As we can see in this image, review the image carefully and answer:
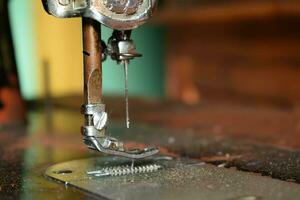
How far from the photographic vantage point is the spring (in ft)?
2.77

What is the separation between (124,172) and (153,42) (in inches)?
95.6

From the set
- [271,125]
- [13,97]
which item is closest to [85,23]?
[13,97]

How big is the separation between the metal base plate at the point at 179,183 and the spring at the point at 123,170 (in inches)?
0.5

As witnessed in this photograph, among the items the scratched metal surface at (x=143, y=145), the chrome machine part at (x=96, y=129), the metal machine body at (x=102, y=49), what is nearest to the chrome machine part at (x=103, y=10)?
the metal machine body at (x=102, y=49)

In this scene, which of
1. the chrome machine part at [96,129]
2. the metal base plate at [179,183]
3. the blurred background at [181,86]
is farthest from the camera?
the blurred background at [181,86]

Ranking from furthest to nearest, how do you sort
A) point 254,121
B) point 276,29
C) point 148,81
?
point 148,81
point 276,29
point 254,121

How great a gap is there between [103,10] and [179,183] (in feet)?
0.84

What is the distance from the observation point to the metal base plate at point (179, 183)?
2.41 feet

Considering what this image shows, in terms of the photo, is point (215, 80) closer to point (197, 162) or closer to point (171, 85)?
point (171, 85)

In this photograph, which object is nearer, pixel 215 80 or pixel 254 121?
pixel 254 121

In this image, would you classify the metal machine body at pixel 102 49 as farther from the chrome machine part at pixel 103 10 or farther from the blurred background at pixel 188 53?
the blurred background at pixel 188 53

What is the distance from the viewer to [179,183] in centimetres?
79

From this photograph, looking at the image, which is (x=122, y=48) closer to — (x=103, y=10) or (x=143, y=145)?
(x=103, y=10)

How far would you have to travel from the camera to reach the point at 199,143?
3.89ft
